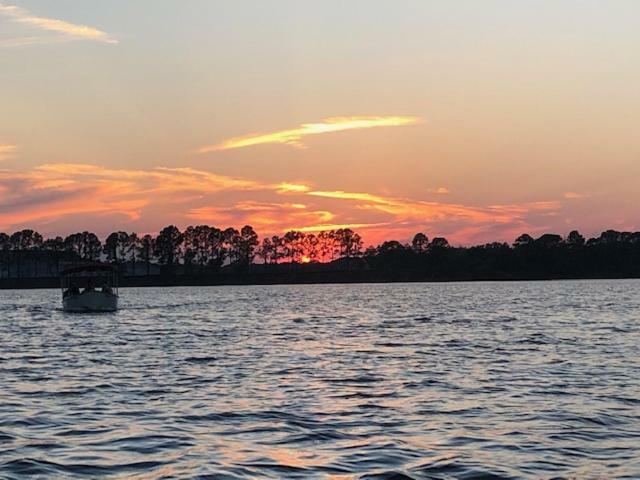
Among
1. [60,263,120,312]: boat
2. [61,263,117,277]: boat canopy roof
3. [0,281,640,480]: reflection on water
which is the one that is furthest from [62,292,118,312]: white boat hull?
[0,281,640,480]: reflection on water

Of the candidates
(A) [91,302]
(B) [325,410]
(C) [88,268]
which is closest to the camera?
(B) [325,410]

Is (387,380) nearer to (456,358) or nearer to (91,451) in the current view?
(456,358)

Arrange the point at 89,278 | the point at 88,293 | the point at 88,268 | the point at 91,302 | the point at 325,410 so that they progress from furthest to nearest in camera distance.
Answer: the point at 89,278 → the point at 88,268 → the point at 91,302 → the point at 88,293 → the point at 325,410

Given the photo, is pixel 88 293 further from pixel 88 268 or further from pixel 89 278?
pixel 89 278

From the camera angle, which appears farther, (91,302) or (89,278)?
(89,278)

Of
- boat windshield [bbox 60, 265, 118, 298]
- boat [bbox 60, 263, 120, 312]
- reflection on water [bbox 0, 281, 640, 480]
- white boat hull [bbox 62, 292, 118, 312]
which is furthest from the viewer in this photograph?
boat windshield [bbox 60, 265, 118, 298]

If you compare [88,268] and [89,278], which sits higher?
[88,268]

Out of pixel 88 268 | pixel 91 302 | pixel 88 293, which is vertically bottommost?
pixel 91 302

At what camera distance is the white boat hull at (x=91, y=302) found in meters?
90.7

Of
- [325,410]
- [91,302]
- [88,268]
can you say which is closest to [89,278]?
[88,268]

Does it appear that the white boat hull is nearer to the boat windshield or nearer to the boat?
the boat

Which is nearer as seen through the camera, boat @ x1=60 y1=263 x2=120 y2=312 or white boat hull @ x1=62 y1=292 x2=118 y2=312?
white boat hull @ x1=62 y1=292 x2=118 y2=312

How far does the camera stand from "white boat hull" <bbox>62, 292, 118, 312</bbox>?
298 ft

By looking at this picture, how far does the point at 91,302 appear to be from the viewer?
91.3 m
